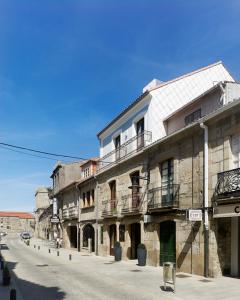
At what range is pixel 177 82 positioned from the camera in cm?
2372

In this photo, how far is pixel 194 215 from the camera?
631 inches

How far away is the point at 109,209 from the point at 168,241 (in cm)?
823

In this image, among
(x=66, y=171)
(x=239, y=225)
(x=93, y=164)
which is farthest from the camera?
(x=66, y=171)

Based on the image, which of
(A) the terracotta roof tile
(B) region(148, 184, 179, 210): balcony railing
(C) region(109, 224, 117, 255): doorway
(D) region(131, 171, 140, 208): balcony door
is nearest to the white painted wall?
(D) region(131, 171, 140, 208): balcony door

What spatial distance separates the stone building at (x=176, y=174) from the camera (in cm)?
1587

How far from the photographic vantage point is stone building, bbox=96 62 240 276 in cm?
1587

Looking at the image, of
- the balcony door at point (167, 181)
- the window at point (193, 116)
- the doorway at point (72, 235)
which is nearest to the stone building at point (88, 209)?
the doorway at point (72, 235)

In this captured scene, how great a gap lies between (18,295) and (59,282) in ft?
9.82

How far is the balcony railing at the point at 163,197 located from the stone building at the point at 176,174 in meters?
0.05

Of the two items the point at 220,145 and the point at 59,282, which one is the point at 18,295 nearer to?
the point at 59,282

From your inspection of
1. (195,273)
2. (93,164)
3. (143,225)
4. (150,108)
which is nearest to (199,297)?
(195,273)

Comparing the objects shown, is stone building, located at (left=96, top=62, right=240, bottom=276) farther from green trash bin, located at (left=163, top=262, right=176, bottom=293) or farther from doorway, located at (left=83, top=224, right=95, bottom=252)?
doorway, located at (left=83, top=224, right=95, bottom=252)

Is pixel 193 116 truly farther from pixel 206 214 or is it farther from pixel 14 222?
pixel 14 222

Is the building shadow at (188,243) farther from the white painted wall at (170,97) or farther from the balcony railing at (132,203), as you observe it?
the white painted wall at (170,97)
